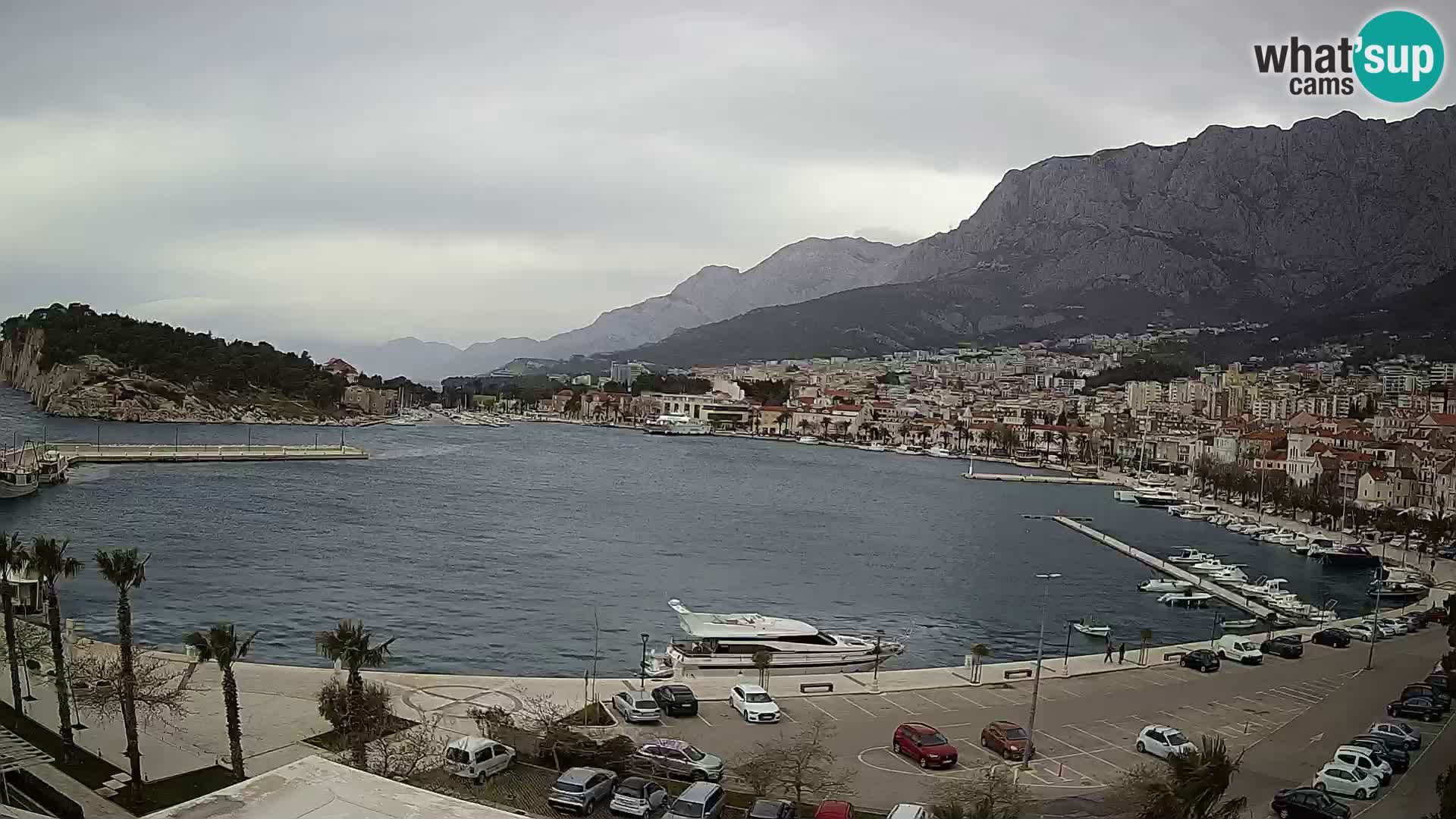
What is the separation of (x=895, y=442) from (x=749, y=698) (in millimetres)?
81325

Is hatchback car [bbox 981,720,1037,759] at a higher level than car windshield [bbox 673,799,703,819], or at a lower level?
lower

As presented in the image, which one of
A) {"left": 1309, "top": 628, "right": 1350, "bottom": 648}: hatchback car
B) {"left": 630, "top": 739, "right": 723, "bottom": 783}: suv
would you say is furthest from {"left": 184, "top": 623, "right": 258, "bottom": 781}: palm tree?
{"left": 1309, "top": 628, "right": 1350, "bottom": 648}: hatchback car

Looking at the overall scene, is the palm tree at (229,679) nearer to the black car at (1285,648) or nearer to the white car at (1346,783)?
the white car at (1346,783)

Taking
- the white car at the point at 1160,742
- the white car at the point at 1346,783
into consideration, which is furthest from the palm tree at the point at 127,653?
the white car at the point at 1346,783

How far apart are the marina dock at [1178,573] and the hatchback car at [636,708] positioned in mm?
17402

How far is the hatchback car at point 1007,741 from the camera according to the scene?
11492 millimetres

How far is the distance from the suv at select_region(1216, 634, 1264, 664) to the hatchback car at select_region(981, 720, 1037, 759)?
758 cm

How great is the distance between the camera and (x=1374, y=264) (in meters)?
120

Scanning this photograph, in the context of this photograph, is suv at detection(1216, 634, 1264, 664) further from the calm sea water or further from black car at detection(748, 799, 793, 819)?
black car at detection(748, 799, 793, 819)

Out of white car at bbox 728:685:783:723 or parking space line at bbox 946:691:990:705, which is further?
parking space line at bbox 946:691:990:705

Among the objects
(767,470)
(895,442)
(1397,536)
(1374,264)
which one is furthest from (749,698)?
(1374,264)

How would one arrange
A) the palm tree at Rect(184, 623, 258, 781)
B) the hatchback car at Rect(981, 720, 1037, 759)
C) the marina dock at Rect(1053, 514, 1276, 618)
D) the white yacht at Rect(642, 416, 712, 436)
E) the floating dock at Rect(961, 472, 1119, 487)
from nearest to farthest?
the palm tree at Rect(184, 623, 258, 781) → the hatchback car at Rect(981, 720, 1037, 759) → the marina dock at Rect(1053, 514, 1276, 618) → the floating dock at Rect(961, 472, 1119, 487) → the white yacht at Rect(642, 416, 712, 436)

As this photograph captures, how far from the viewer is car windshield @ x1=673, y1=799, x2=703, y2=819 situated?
29.4ft

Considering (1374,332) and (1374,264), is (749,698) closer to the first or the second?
(1374,332)
